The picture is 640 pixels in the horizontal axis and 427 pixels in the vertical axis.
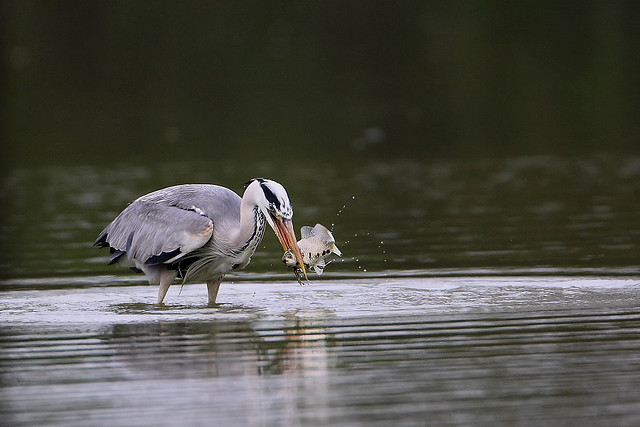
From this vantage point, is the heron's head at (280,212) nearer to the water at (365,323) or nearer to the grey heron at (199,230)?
the grey heron at (199,230)

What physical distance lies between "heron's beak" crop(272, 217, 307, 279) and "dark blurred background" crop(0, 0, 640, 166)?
13105mm

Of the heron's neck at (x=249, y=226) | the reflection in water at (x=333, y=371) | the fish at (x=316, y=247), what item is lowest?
the reflection in water at (x=333, y=371)

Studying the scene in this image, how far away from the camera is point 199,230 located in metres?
Result: 11.4

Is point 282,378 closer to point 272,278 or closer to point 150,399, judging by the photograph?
point 150,399

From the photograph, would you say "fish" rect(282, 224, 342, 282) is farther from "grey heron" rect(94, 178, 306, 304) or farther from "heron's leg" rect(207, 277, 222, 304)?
"heron's leg" rect(207, 277, 222, 304)

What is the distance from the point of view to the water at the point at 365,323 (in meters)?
7.24

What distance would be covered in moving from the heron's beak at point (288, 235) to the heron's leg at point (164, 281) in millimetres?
1377

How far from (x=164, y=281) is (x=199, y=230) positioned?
2.16 feet

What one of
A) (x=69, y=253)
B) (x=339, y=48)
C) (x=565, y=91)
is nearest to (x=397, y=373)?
(x=69, y=253)

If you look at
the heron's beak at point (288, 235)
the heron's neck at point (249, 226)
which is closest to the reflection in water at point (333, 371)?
the heron's beak at point (288, 235)

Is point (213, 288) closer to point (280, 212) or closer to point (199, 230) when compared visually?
point (199, 230)

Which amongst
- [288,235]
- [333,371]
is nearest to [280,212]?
[288,235]

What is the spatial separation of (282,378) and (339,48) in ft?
100

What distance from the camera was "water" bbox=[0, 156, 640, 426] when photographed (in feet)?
23.7
